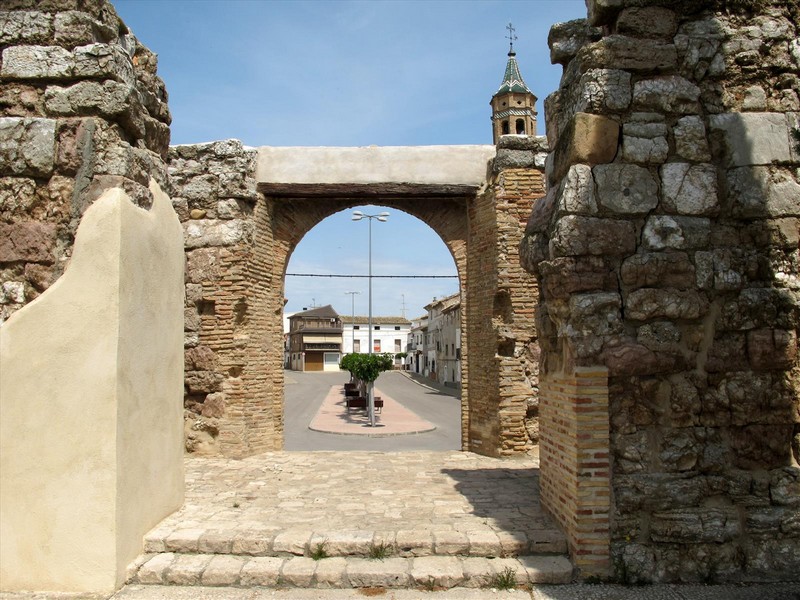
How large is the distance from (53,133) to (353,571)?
11.9 ft

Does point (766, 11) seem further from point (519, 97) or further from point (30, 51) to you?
point (519, 97)

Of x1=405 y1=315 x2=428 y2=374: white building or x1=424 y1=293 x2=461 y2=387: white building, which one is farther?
x1=405 y1=315 x2=428 y2=374: white building

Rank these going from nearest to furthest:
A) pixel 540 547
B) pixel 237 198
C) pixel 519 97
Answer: pixel 540 547 < pixel 237 198 < pixel 519 97

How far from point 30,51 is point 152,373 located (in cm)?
244

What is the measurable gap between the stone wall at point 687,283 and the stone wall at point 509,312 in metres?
3.77

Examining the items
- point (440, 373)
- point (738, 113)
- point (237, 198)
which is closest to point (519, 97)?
point (440, 373)

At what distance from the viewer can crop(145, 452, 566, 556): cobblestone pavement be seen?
4488 mm

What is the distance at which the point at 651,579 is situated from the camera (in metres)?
4.13

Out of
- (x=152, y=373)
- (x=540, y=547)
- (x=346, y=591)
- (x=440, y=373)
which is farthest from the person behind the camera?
(x=440, y=373)

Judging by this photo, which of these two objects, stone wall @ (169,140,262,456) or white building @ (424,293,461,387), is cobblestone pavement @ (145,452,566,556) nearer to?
stone wall @ (169,140,262,456)

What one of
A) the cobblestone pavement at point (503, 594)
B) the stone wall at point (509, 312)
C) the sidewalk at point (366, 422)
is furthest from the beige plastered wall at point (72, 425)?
the sidewalk at point (366, 422)

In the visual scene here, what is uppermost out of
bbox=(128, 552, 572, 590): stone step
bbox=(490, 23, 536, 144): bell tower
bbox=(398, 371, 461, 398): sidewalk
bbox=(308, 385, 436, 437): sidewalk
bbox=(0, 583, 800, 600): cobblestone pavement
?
bbox=(490, 23, 536, 144): bell tower

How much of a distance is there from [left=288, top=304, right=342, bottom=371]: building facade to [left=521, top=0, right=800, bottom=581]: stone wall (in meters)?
61.9

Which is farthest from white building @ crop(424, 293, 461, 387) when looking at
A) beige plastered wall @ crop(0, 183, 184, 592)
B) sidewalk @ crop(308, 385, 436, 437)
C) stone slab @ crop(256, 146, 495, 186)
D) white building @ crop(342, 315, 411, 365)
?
beige plastered wall @ crop(0, 183, 184, 592)
